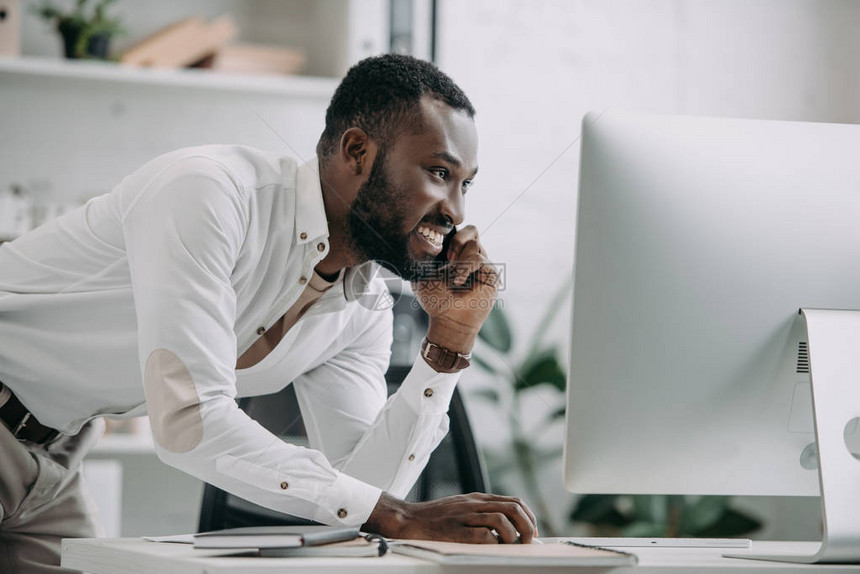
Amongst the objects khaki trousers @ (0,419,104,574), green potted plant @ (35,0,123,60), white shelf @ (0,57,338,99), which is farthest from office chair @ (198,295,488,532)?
green potted plant @ (35,0,123,60)

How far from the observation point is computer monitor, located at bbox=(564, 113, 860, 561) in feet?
2.87

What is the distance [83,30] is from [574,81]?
5.01ft

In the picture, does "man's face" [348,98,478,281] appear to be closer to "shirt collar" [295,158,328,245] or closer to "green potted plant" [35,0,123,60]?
"shirt collar" [295,158,328,245]

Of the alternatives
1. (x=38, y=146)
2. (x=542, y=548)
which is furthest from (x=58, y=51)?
(x=542, y=548)

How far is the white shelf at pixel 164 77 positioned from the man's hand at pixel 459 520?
5.54 ft

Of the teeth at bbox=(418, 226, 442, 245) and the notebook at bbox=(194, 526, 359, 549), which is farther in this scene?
the teeth at bbox=(418, 226, 442, 245)

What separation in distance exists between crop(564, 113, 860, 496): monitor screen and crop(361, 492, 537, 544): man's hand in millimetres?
70

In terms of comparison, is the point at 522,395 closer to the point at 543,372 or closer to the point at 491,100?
the point at 543,372

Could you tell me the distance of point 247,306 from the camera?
4.22 feet

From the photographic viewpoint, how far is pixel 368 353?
5.00 feet

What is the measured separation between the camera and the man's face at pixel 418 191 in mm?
1255

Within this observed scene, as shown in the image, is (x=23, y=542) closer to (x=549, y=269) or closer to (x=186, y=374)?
(x=186, y=374)

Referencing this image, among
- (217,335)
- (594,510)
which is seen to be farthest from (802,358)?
(594,510)

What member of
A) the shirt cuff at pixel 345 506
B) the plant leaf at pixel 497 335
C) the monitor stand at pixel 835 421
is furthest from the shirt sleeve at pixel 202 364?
the plant leaf at pixel 497 335
